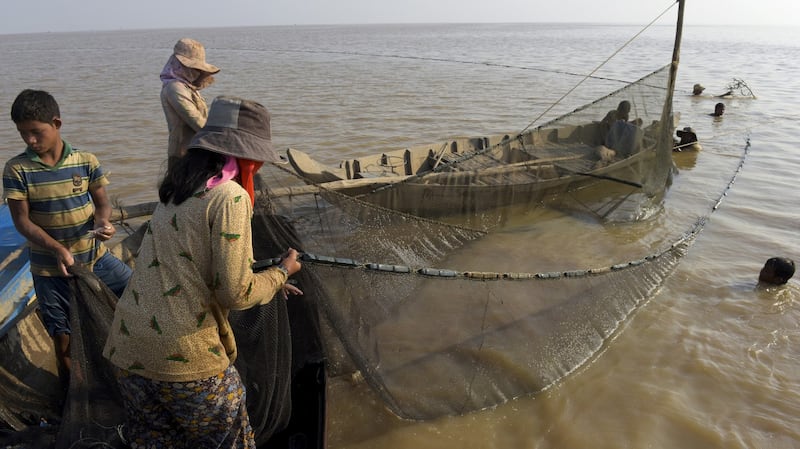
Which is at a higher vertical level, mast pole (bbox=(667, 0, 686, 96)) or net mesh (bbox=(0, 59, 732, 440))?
mast pole (bbox=(667, 0, 686, 96))

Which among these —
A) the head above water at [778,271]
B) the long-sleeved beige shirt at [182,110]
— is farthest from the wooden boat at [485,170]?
the head above water at [778,271]

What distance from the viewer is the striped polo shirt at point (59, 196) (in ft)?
7.47

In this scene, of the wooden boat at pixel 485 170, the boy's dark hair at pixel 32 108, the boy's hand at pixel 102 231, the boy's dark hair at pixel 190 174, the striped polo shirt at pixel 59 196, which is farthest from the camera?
the wooden boat at pixel 485 170

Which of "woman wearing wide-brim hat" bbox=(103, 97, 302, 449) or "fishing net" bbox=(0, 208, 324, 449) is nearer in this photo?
"woman wearing wide-brim hat" bbox=(103, 97, 302, 449)

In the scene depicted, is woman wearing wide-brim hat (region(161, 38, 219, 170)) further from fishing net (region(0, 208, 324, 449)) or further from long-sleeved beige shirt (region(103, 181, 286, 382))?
long-sleeved beige shirt (region(103, 181, 286, 382))

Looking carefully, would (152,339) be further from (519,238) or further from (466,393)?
(519,238)

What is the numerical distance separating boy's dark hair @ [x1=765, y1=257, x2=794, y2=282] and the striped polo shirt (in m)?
6.02

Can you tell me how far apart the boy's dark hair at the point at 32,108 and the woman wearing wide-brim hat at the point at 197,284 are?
113cm

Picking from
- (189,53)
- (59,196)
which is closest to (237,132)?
(59,196)

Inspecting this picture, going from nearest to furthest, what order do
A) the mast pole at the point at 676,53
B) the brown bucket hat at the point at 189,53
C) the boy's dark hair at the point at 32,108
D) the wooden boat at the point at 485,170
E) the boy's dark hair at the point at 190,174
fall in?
the boy's dark hair at the point at 190,174
the boy's dark hair at the point at 32,108
the brown bucket hat at the point at 189,53
the wooden boat at the point at 485,170
the mast pole at the point at 676,53


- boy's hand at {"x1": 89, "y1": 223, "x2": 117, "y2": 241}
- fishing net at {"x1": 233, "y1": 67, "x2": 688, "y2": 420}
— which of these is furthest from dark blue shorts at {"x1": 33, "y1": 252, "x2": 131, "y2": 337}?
fishing net at {"x1": 233, "y1": 67, "x2": 688, "y2": 420}

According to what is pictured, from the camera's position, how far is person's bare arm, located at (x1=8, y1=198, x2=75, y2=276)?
2.29 meters

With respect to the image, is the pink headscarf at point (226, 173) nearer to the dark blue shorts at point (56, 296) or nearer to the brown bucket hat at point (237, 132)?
the brown bucket hat at point (237, 132)

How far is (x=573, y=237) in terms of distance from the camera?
21.2 ft
